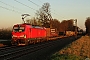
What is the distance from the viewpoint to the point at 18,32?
104ft

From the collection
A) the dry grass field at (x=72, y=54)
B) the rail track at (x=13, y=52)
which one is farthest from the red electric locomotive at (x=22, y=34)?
the dry grass field at (x=72, y=54)

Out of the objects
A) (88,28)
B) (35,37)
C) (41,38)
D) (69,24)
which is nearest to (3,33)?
(41,38)

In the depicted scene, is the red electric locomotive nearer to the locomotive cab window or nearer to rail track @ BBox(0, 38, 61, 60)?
the locomotive cab window

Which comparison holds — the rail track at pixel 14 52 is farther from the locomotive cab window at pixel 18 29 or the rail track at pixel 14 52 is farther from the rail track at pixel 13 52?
the locomotive cab window at pixel 18 29

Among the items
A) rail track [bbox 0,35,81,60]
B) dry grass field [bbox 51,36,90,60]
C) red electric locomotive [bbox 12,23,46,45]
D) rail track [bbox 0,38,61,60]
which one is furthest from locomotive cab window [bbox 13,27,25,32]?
dry grass field [bbox 51,36,90,60]

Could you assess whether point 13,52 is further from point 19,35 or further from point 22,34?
point 22,34

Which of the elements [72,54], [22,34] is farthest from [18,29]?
[72,54]

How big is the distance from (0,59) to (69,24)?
122 meters

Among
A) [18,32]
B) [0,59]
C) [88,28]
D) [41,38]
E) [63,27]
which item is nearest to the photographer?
[0,59]

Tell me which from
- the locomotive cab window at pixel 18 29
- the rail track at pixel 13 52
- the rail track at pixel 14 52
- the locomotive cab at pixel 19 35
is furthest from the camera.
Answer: the locomotive cab window at pixel 18 29

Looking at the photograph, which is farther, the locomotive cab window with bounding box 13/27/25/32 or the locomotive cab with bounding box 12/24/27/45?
the locomotive cab window with bounding box 13/27/25/32

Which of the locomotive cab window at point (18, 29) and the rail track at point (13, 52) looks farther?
the locomotive cab window at point (18, 29)

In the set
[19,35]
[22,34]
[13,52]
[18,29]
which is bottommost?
[13,52]

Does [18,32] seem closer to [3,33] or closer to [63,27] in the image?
[3,33]
